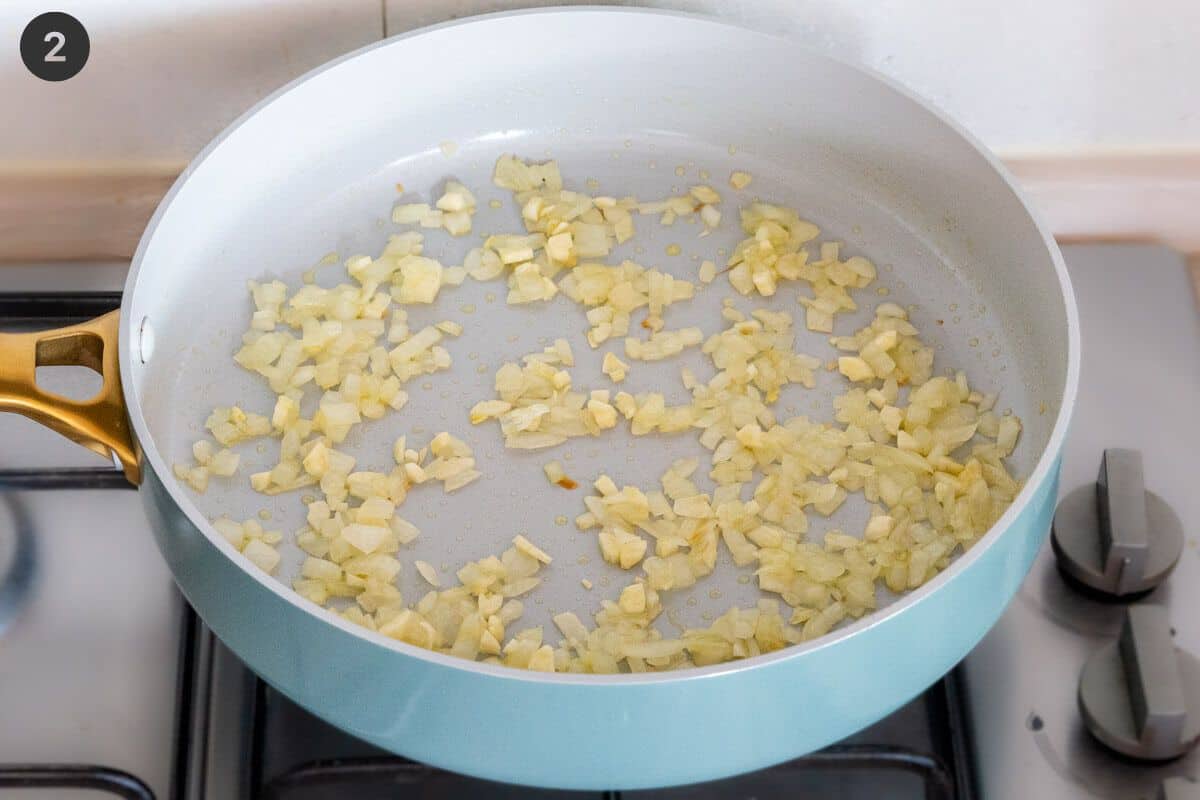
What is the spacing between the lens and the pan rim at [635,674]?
Result: 1.60 feet

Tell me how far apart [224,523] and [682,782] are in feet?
0.88

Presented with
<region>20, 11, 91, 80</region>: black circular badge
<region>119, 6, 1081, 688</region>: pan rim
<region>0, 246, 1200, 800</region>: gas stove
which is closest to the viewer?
<region>119, 6, 1081, 688</region>: pan rim

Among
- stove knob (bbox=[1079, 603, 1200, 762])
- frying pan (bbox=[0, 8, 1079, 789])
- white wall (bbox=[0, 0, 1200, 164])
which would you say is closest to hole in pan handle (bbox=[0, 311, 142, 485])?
frying pan (bbox=[0, 8, 1079, 789])

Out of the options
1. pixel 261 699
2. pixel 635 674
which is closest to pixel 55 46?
pixel 261 699

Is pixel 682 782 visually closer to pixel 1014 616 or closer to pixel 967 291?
pixel 1014 616

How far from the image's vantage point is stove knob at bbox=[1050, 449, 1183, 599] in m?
0.63

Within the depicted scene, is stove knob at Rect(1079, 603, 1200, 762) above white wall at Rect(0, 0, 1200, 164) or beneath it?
beneath

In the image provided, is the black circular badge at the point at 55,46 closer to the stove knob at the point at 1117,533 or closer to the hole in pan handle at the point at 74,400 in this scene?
the hole in pan handle at the point at 74,400

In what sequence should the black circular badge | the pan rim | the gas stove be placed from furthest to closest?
the black circular badge < the gas stove < the pan rim

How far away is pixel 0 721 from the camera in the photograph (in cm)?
64

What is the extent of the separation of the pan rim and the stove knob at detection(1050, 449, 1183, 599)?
61 mm

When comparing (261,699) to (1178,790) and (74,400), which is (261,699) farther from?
(1178,790)

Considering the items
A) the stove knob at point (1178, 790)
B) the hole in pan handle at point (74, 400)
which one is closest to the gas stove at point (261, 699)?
the stove knob at point (1178, 790)

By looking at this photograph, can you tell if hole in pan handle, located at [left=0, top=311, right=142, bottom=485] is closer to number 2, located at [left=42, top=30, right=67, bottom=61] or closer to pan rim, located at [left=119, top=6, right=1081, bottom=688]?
pan rim, located at [left=119, top=6, right=1081, bottom=688]
